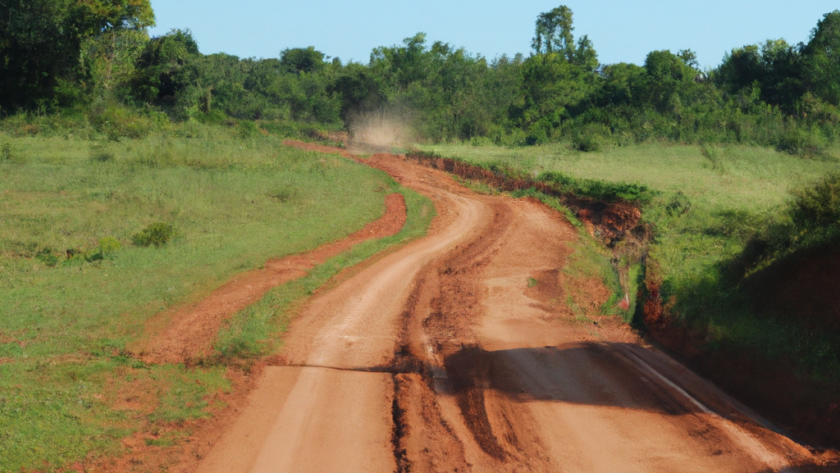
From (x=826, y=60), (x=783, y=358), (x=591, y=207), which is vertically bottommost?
(x=783, y=358)

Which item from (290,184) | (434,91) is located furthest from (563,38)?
(290,184)

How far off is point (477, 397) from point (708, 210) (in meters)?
15.5

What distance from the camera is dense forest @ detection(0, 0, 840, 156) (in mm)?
36406

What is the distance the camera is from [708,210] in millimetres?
22047

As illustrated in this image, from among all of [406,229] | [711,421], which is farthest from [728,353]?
[406,229]

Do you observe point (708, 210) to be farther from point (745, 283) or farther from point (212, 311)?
point (212, 311)

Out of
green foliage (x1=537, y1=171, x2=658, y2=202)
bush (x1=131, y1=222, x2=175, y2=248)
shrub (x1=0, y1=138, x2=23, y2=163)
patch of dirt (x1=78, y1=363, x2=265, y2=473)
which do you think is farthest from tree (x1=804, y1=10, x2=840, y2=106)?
shrub (x1=0, y1=138, x2=23, y2=163)

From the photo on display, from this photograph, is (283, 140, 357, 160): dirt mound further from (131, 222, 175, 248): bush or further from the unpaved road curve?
the unpaved road curve

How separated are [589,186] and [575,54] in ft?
156

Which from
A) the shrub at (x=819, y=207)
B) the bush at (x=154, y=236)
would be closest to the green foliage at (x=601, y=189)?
the shrub at (x=819, y=207)

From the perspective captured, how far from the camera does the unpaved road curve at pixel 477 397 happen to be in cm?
789

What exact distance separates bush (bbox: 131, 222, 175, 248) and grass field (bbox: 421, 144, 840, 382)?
1256 centimetres

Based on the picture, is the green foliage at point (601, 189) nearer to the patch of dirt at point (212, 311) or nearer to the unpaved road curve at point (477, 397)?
the unpaved road curve at point (477, 397)

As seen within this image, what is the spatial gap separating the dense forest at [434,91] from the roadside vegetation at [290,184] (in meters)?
0.16
